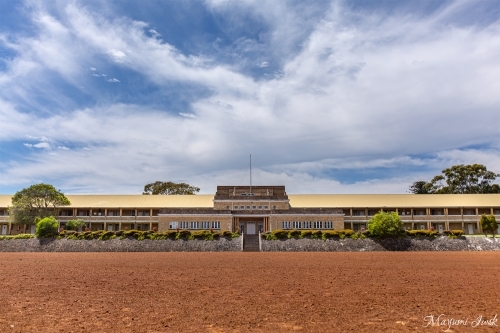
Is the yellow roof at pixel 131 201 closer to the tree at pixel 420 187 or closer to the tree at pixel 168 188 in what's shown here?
the tree at pixel 168 188

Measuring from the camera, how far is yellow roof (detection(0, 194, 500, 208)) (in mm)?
63031

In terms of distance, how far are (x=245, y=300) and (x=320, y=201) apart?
5211 cm

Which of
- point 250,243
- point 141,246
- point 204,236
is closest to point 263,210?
point 250,243

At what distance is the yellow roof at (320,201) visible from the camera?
63.0m

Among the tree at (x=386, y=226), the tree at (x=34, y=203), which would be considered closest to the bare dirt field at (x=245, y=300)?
the tree at (x=386, y=226)

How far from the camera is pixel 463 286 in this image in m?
16.7

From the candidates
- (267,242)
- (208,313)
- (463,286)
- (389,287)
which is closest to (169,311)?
(208,313)

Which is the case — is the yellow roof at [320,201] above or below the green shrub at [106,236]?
above

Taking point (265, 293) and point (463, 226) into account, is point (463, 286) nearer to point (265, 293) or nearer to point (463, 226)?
point (265, 293)

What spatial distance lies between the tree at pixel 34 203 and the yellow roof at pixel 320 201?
4417 mm

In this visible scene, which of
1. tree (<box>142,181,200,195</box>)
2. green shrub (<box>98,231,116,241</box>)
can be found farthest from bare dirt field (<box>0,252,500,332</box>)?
tree (<box>142,181,200,195</box>)

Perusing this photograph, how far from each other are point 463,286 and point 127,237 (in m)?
32.4

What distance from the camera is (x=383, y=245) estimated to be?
1636 inches

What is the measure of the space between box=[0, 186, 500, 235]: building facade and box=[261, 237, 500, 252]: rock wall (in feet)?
40.7
